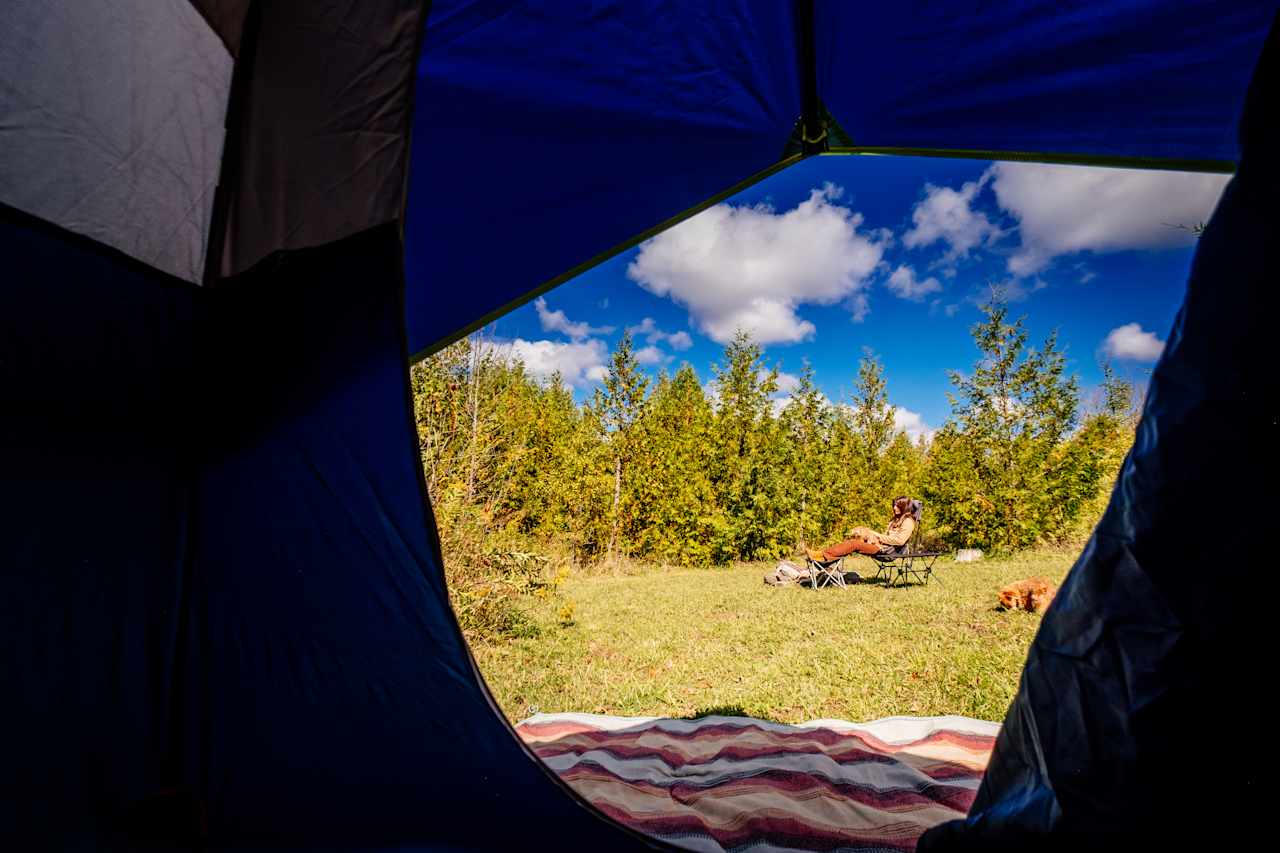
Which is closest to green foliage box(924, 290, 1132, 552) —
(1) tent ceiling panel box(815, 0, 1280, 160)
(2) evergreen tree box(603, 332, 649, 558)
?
(2) evergreen tree box(603, 332, 649, 558)

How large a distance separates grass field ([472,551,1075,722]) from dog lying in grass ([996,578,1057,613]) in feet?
0.40

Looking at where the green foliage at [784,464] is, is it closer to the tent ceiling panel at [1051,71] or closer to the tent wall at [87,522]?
the tent ceiling panel at [1051,71]

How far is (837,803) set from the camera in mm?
1386

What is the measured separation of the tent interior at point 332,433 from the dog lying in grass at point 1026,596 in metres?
3.72

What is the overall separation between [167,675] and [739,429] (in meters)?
7.57

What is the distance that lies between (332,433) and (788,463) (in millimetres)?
7453

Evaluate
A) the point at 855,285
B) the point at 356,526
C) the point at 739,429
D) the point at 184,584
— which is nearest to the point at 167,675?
the point at 184,584

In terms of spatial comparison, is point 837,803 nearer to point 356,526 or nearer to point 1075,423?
point 356,526

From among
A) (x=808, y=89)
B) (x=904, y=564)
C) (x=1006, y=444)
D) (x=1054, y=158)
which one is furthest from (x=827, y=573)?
(x=808, y=89)

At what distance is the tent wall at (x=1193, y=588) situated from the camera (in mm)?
457

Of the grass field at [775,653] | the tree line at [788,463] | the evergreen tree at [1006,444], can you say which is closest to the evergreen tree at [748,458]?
the tree line at [788,463]

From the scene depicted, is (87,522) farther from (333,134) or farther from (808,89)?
(808,89)

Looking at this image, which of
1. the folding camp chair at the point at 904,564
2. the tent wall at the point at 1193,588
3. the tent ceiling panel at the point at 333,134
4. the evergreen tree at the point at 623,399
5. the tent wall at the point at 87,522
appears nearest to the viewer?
the tent wall at the point at 1193,588

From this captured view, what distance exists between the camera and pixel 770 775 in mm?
1552
